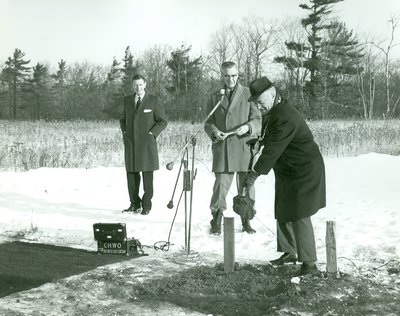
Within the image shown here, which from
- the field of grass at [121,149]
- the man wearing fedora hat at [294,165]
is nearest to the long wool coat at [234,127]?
the man wearing fedora hat at [294,165]

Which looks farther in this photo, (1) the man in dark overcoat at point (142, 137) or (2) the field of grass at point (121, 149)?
(2) the field of grass at point (121, 149)

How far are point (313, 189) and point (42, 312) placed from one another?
2.15 m

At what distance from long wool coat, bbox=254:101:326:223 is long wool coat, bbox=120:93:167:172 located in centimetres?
299

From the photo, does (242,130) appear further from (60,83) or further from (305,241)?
(60,83)

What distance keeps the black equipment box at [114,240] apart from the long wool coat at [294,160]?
163cm

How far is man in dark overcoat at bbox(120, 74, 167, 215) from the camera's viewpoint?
7.18 meters

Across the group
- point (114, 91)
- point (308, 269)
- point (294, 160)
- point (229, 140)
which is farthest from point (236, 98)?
point (114, 91)

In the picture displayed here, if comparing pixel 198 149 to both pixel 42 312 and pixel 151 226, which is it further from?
pixel 42 312

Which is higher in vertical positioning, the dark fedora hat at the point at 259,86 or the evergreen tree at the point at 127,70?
the evergreen tree at the point at 127,70

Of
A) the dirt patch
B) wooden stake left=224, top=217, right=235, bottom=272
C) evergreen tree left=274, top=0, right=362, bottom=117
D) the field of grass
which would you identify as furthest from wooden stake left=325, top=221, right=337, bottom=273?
evergreen tree left=274, top=0, right=362, bottom=117

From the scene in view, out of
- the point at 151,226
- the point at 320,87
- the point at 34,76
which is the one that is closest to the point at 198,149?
the point at 151,226

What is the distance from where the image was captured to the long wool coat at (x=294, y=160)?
429cm

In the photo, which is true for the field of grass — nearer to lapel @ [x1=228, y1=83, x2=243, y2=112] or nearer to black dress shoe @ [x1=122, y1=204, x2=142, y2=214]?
black dress shoe @ [x1=122, y1=204, x2=142, y2=214]

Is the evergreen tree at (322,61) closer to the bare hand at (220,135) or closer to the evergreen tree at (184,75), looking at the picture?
the evergreen tree at (184,75)
